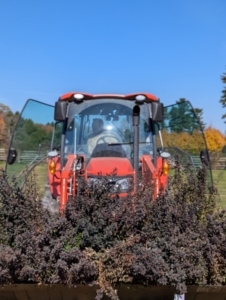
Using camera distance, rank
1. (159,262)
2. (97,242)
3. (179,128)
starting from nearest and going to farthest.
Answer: (159,262)
(97,242)
(179,128)

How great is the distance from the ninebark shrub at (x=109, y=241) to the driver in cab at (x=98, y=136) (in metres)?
1.53

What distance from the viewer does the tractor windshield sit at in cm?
550

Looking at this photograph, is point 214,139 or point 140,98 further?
point 214,139

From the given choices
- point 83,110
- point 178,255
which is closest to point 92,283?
point 178,255

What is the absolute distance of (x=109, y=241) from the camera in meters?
3.63

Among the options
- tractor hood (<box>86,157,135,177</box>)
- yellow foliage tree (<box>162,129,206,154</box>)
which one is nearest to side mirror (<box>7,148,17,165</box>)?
tractor hood (<box>86,157,135,177</box>)

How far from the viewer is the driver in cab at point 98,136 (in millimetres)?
5562

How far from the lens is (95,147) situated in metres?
5.56

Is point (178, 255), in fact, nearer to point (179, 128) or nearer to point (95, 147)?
point (95, 147)

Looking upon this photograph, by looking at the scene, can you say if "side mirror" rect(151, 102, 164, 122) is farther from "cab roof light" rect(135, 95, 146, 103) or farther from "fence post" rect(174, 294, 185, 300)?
"fence post" rect(174, 294, 185, 300)

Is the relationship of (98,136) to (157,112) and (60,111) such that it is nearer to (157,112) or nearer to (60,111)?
(60,111)

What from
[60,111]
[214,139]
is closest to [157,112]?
[60,111]

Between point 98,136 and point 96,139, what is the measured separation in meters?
0.04

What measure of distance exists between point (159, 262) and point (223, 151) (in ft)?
88.4
